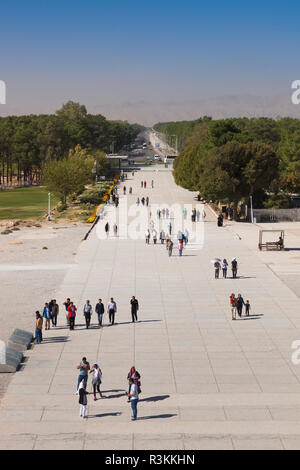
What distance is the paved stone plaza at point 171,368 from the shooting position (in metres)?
12.7

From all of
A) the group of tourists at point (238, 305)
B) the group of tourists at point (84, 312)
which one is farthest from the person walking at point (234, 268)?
the group of tourists at point (84, 312)

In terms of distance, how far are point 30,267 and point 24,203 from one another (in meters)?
41.4

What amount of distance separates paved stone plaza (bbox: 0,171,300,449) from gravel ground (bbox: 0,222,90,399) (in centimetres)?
125

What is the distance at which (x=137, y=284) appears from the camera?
29.0 m

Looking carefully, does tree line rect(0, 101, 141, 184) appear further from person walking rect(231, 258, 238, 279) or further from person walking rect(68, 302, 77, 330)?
person walking rect(68, 302, 77, 330)

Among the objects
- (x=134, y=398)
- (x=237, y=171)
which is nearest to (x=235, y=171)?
(x=237, y=171)

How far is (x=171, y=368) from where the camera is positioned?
57.4ft

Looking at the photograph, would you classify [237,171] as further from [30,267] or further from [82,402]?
[82,402]

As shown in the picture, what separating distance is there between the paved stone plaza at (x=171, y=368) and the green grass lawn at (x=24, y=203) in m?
31.4

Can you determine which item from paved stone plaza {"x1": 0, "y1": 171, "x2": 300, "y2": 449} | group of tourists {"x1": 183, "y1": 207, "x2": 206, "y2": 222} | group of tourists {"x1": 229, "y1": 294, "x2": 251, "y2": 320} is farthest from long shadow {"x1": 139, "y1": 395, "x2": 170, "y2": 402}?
group of tourists {"x1": 183, "y1": 207, "x2": 206, "y2": 222}

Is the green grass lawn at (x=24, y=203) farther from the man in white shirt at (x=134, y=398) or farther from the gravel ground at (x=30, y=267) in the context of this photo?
the man in white shirt at (x=134, y=398)

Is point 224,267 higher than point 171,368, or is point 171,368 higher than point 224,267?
point 224,267
